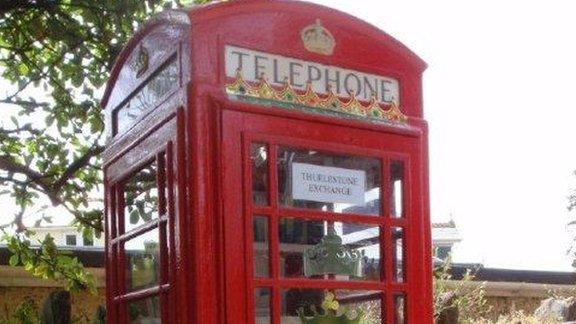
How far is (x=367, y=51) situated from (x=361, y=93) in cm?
20

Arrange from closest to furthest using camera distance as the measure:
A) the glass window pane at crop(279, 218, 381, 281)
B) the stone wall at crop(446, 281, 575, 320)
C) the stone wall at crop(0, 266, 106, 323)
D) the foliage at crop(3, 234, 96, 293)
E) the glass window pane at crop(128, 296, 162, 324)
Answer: the glass window pane at crop(279, 218, 381, 281)
the glass window pane at crop(128, 296, 162, 324)
the foliage at crop(3, 234, 96, 293)
the stone wall at crop(0, 266, 106, 323)
the stone wall at crop(446, 281, 575, 320)

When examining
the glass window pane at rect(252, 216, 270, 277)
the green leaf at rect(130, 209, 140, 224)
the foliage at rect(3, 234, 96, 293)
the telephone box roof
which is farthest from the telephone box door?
the foliage at rect(3, 234, 96, 293)

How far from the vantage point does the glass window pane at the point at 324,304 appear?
347 cm

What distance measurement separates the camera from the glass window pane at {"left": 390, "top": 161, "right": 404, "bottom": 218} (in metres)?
3.63

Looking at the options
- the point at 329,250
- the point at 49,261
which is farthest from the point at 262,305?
the point at 49,261

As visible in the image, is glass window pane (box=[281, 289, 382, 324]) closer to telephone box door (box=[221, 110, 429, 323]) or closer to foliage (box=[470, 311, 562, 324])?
telephone box door (box=[221, 110, 429, 323])

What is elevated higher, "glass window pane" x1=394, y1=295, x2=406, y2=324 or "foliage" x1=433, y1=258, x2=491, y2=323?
"glass window pane" x1=394, y1=295, x2=406, y2=324

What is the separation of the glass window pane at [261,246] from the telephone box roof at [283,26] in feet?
2.28

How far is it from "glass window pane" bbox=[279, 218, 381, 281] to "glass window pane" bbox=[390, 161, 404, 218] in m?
0.13

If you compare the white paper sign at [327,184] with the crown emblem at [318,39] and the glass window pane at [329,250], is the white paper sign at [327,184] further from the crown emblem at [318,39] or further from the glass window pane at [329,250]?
the crown emblem at [318,39]

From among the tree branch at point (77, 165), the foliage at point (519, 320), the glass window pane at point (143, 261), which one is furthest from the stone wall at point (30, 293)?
the glass window pane at point (143, 261)

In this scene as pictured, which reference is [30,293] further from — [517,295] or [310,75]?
[517,295]

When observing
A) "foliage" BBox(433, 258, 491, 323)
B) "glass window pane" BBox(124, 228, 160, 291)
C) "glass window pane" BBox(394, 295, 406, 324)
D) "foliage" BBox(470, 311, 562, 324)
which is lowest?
"foliage" BBox(470, 311, 562, 324)

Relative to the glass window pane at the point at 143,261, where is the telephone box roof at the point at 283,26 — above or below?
above
